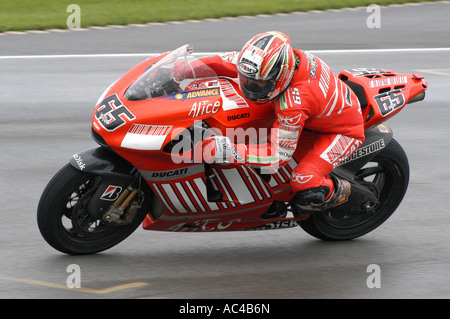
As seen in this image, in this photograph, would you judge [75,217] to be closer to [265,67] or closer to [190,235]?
[190,235]

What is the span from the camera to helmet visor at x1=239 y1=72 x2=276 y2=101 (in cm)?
542

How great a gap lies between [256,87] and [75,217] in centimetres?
151

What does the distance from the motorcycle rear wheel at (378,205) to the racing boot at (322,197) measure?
1.11 ft

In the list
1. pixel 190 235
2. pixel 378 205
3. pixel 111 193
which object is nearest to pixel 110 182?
pixel 111 193

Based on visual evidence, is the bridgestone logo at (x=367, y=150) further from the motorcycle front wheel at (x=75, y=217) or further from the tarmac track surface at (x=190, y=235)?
the motorcycle front wheel at (x=75, y=217)

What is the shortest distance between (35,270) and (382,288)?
226 centimetres

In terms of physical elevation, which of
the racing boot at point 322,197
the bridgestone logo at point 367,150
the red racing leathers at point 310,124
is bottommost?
the racing boot at point 322,197

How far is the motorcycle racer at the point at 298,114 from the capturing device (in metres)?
5.42

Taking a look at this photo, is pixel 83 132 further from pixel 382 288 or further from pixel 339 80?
pixel 382 288

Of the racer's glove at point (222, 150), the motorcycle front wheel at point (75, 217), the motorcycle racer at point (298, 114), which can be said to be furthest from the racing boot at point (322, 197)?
the motorcycle front wheel at point (75, 217)

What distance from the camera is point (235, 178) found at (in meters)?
5.87

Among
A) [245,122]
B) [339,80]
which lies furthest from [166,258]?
[339,80]

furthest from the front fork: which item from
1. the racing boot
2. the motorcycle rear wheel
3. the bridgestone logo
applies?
the bridgestone logo
